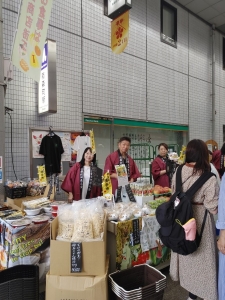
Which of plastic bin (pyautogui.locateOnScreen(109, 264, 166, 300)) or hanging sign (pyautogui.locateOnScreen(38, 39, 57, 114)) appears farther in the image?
hanging sign (pyautogui.locateOnScreen(38, 39, 57, 114))

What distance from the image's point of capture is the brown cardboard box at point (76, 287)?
1878 millimetres

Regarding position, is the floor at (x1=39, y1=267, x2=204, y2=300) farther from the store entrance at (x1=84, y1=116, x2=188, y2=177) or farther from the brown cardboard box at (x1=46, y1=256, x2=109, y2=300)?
the store entrance at (x1=84, y1=116, x2=188, y2=177)

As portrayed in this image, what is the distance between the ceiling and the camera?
786 centimetres

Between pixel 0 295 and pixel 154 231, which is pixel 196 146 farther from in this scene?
pixel 0 295

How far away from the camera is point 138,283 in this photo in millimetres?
2307

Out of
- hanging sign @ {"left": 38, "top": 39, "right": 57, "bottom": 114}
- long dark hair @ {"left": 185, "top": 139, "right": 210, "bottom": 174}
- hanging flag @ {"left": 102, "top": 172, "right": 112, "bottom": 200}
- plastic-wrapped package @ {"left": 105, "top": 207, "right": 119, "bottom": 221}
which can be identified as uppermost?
hanging sign @ {"left": 38, "top": 39, "right": 57, "bottom": 114}

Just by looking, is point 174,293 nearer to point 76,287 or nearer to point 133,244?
point 133,244

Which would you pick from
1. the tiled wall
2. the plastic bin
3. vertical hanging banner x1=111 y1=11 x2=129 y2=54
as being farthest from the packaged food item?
vertical hanging banner x1=111 y1=11 x2=129 y2=54

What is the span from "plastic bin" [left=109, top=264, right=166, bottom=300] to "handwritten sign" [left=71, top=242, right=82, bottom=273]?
1.24 ft

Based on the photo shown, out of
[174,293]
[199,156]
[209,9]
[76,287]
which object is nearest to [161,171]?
[174,293]

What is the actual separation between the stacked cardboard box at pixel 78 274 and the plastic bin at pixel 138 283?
164 mm

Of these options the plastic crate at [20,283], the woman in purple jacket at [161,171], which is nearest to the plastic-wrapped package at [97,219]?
the plastic crate at [20,283]

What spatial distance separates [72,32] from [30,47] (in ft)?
8.40

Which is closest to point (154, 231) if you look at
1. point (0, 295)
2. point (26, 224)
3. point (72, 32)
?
point (26, 224)
